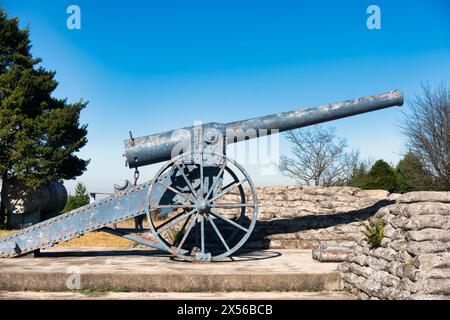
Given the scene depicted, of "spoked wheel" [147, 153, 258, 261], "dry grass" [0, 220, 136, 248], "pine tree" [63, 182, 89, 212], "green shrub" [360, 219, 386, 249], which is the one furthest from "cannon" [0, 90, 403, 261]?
"pine tree" [63, 182, 89, 212]

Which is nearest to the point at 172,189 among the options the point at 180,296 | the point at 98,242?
the point at 180,296

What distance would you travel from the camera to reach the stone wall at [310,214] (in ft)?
32.9

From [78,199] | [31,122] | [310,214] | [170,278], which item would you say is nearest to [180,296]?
[170,278]

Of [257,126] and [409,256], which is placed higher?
[257,126]

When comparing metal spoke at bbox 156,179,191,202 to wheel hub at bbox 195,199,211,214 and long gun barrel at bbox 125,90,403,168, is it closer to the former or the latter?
wheel hub at bbox 195,199,211,214

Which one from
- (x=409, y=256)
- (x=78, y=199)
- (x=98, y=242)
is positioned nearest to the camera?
(x=409, y=256)

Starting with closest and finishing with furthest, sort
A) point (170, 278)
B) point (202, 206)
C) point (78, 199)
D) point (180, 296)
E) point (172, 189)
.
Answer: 1. point (180, 296)
2. point (170, 278)
3. point (202, 206)
4. point (172, 189)
5. point (78, 199)

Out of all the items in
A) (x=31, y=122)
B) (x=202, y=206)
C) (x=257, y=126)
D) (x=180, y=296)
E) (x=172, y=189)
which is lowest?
(x=180, y=296)

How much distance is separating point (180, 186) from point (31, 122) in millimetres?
13296

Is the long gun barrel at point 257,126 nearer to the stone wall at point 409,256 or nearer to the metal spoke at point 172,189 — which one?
the metal spoke at point 172,189

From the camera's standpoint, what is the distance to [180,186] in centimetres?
Result: 791

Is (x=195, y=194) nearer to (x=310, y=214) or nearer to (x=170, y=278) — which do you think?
(x=170, y=278)

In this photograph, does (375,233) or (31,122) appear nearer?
(375,233)

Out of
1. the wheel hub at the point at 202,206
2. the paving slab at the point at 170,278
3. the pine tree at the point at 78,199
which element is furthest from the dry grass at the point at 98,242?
the pine tree at the point at 78,199
